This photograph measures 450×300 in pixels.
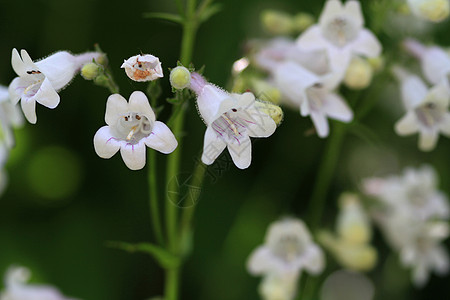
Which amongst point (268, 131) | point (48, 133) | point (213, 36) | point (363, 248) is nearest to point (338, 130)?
point (363, 248)

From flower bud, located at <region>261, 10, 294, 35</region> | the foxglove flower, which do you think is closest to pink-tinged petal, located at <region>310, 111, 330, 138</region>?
the foxglove flower

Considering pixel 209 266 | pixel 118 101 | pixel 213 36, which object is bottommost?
pixel 209 266

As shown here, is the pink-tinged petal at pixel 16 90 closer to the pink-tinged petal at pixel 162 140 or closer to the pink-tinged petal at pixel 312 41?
the pink-tinged petal at pixel 162 140

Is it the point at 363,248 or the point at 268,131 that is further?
the point at 363,248

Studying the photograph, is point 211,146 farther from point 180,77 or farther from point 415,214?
point 415,214

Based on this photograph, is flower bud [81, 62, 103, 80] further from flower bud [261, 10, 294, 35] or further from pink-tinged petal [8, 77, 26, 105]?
flower bud [261, 10, 294, 35]

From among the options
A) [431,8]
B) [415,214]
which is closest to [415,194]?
[415,214]

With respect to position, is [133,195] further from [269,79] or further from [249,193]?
[269,79]
